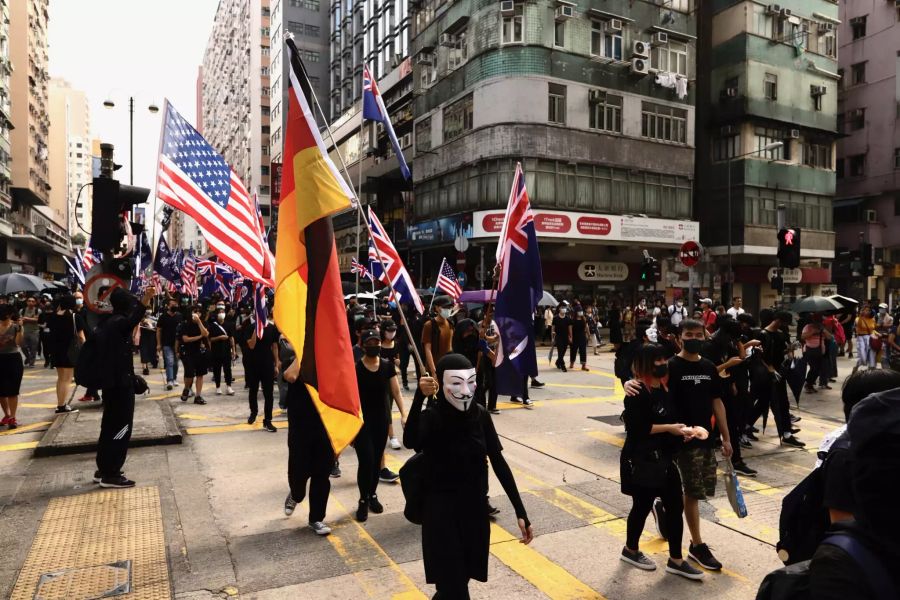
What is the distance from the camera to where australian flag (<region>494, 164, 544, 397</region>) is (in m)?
7.25

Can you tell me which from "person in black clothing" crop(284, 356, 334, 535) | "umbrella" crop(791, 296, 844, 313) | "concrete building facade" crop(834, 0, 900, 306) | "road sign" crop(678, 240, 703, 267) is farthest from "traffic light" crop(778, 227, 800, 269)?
"concrete building facade" crop(834, 0, 900, 306)

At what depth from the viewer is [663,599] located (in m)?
4.14

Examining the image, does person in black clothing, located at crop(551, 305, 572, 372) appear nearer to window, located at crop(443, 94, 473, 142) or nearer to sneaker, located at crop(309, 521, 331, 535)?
sneaker, located at crop(309, 521, 331, 535)

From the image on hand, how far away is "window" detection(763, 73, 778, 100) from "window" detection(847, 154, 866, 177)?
492 inches

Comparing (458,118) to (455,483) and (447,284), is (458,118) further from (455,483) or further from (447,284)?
(455,483)

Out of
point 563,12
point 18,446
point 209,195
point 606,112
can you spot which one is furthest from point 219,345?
point 563,12

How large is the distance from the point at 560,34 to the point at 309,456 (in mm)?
28570

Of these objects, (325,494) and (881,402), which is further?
(325,494)

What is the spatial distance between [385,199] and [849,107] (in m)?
33.4

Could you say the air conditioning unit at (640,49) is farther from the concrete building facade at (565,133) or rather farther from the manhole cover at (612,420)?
the manhole cover at (612,420)

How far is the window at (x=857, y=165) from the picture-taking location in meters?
42.4

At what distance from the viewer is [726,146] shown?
35.1m

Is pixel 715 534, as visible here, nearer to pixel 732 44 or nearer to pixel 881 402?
pixel 881 402

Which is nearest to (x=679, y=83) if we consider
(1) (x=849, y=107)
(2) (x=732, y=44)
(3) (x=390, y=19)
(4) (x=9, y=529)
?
(2) (x=732, y=44)
